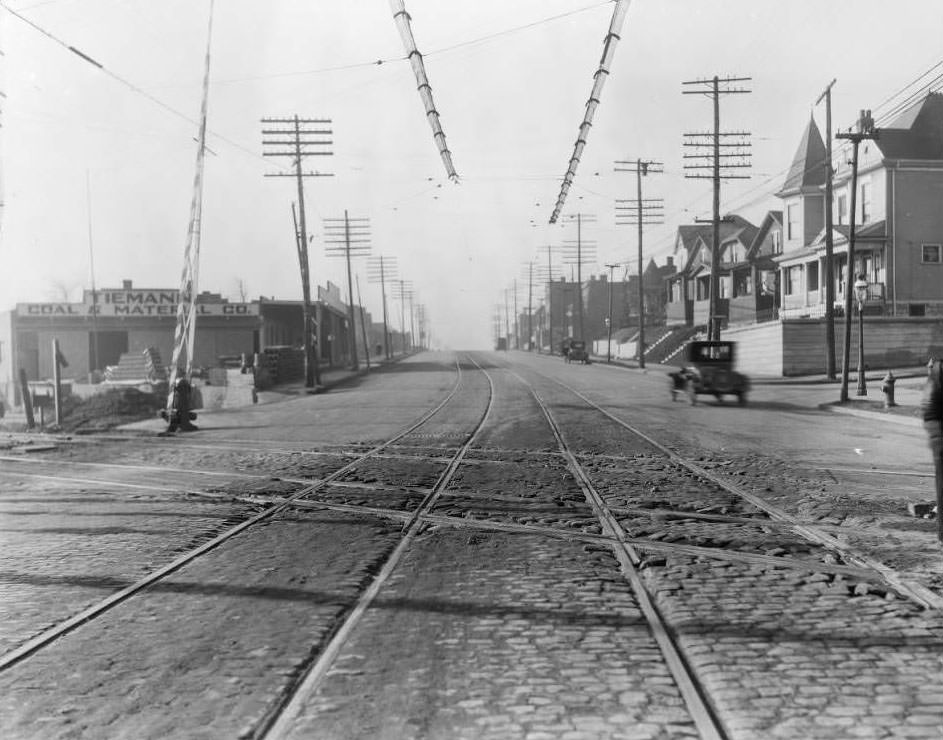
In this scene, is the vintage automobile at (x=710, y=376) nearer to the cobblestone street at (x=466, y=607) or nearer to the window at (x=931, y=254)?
the cobblestone street at (x=466, y=607)

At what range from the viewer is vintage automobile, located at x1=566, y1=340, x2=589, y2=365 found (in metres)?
66.5

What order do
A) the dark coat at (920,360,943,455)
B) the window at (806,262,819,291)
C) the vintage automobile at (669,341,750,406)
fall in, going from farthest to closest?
the window at (806,262,819,291), the vintage automobile at (669,341,750,406), the dark coat at (920,360,943,455)

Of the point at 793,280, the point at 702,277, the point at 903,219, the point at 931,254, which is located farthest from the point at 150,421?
the point at 702,277

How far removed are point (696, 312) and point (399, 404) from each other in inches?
1887

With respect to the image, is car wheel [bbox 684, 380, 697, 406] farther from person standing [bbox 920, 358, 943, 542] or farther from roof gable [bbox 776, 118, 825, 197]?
roof gable [bbox 776, 118, 825, 197]

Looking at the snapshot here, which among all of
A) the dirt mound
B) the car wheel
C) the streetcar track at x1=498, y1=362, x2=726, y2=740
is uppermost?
the streetcar track at x1=498, y1=362, x2=726, y2=740

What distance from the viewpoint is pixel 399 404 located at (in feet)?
90.3

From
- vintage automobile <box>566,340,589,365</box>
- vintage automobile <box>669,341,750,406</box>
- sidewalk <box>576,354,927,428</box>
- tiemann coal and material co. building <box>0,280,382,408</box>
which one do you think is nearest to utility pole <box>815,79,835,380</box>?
sidewalk <box>576,354,927,428</box>

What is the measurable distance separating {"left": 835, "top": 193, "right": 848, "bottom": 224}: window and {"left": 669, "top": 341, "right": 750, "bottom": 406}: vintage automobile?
25.2 metres

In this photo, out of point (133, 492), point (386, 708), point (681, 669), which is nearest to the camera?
point (386, 708)

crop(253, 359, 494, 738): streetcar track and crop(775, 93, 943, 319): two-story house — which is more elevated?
crop(775, 93, 943, 319): two-story house

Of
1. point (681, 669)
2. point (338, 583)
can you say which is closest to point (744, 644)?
point (681, 669)

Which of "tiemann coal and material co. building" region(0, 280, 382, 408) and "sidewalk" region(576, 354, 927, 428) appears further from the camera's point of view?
"tiemann coal and material co. building" region(0, 280, 382, 408)

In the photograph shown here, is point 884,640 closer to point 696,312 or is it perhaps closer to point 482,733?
point 482,733
